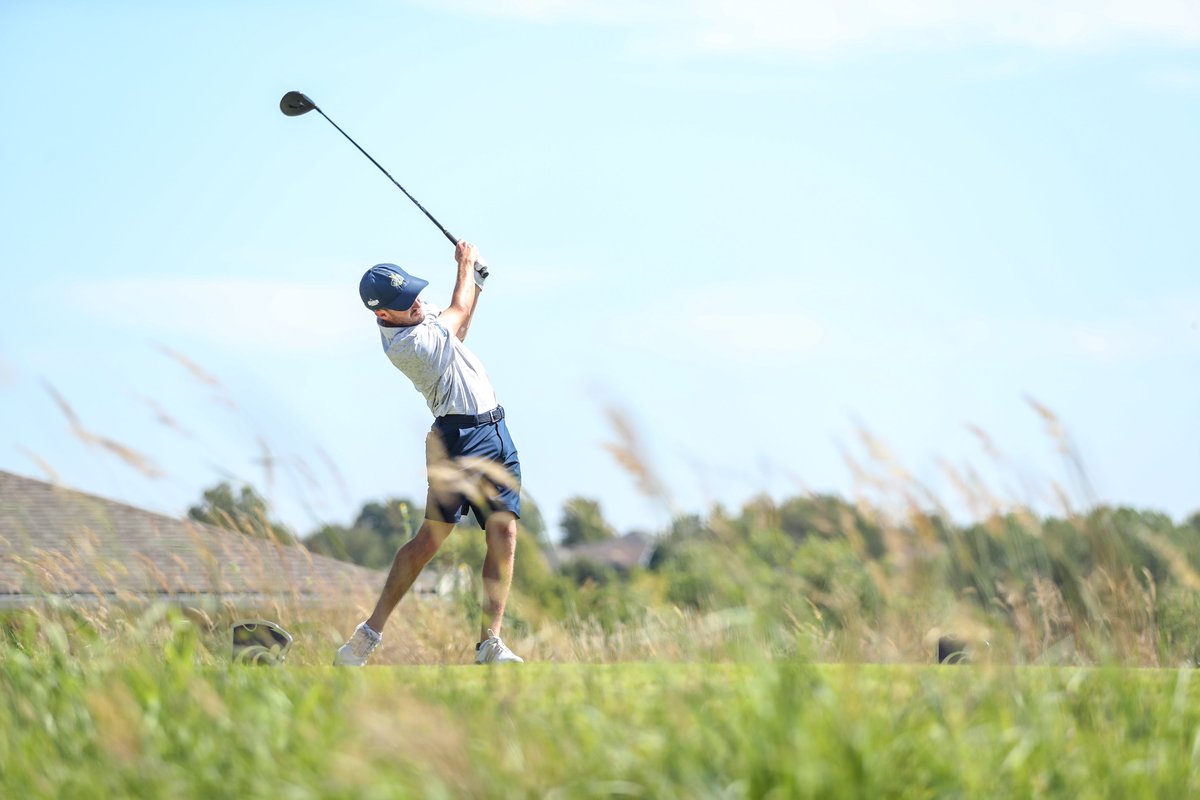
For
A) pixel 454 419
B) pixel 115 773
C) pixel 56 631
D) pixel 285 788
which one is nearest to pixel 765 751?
pixel 285 788

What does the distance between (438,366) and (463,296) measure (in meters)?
0.49

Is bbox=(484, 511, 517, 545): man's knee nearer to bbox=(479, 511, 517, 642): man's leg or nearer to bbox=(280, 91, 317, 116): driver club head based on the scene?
bbox=(479, 511, 517, 642): man's leg

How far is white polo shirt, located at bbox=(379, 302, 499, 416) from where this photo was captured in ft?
23.2

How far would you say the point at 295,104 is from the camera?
8.93 m

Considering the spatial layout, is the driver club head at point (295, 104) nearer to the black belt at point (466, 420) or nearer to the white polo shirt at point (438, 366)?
the white polo shirt at point (438, 366)

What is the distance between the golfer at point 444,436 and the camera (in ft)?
22.7

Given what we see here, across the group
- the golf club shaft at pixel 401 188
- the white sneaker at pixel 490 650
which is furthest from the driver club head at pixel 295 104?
the white sneaker at pixel 490 650

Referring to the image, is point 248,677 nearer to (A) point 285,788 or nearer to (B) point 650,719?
(A) point 285,788

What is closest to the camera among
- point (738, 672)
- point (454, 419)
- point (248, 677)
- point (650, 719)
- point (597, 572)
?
point (650, 719)

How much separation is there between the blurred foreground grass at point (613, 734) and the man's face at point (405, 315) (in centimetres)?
235

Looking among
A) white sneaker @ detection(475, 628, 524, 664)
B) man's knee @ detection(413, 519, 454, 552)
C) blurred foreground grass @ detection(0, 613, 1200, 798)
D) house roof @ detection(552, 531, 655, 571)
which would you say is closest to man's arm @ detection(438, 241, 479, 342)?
man's knee @ detection(413, 519, 454, 552)

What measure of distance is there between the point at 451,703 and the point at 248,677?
1.08 meters

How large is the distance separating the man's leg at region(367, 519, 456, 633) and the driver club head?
3.17 m

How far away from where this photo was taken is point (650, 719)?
13.8 ft
